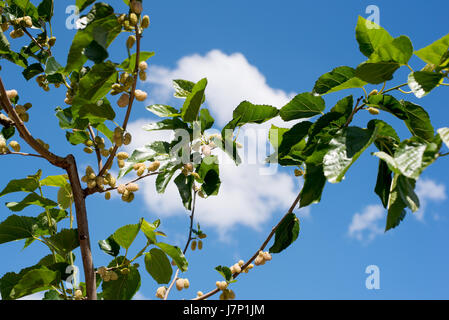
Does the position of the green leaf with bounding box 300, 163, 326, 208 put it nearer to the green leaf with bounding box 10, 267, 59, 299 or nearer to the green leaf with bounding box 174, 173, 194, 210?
the green leaf with bounding box 174, 173, 194, 210

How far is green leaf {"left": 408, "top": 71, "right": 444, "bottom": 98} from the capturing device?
3.33 ft

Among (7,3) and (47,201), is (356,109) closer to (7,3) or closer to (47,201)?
(47,201)

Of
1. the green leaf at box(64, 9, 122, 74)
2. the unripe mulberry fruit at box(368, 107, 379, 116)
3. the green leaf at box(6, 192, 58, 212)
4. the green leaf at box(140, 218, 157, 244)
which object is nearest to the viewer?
the green leaf at box(64, 9, 122, 74)

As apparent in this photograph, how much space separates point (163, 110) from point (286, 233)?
499mm

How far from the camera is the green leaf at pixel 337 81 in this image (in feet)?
3.64

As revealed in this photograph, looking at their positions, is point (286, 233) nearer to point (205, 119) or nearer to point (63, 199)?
point (205, 119)

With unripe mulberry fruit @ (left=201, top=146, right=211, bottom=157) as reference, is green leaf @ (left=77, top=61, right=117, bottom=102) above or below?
above

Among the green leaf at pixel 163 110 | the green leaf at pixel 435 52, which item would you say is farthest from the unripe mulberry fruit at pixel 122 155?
the green leaf at pixel 435 52

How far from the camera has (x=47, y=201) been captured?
1.35m

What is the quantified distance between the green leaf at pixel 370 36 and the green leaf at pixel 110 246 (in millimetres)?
876

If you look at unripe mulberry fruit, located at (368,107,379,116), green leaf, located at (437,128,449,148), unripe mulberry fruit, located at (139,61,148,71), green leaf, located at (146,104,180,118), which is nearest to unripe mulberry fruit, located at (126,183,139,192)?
green leaf, located at (146,104,180,118)

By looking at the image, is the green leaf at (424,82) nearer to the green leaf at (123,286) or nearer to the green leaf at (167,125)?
the green leaf at (167,125)

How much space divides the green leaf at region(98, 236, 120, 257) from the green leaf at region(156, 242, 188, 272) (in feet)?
0.54
